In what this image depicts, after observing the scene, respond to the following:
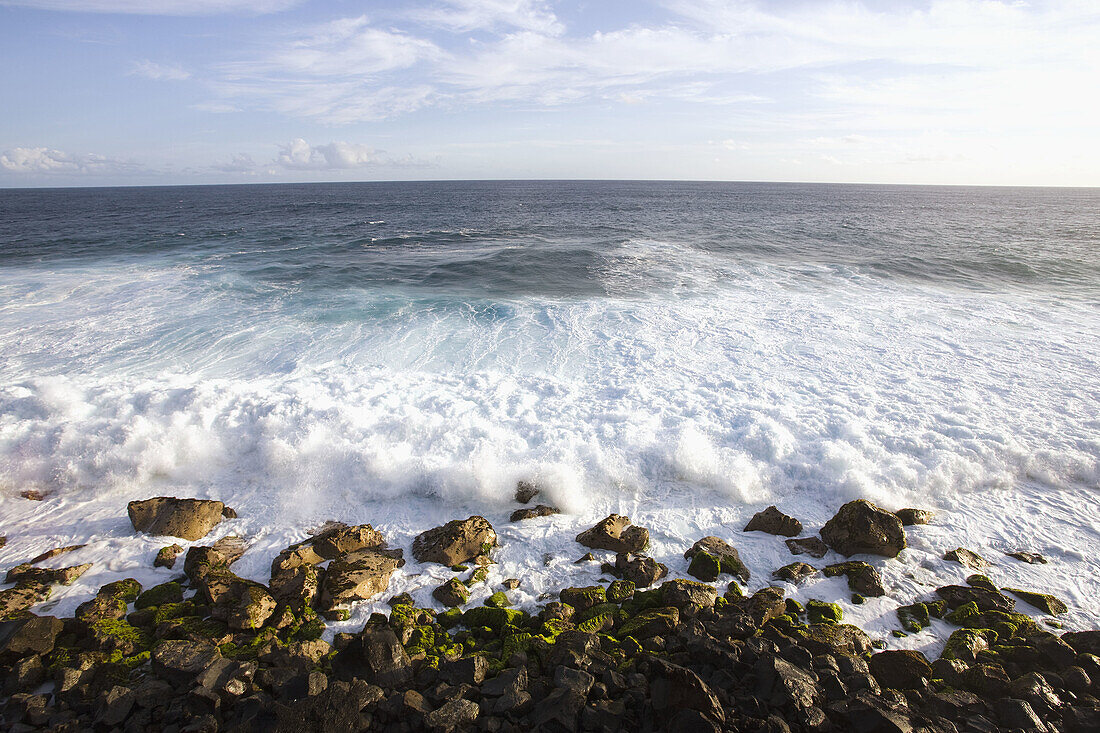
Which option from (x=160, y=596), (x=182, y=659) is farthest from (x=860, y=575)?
(x=160, y=596)

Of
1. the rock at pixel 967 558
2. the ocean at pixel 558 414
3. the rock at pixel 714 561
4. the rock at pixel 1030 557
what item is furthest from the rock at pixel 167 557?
the rock at pixel 1030 557

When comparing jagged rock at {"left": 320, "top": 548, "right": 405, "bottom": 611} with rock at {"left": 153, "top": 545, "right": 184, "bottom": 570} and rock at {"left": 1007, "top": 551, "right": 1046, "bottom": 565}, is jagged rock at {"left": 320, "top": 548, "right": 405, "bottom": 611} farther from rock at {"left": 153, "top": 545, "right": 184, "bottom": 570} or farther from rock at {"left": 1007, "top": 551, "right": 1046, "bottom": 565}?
rock at {"left": 1007, "top": 551, "right": 1046, "bottom": 565}

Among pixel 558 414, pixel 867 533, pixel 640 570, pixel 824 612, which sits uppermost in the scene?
pixel 558 414

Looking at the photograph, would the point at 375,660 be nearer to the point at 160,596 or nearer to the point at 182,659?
the point at 182,659

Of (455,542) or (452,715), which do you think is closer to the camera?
(452,715)

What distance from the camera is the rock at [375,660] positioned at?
4395 mm

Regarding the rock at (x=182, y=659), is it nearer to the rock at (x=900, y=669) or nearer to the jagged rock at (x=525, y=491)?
the jagged rock at (x=525, y=491)

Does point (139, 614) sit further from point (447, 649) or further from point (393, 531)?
point (447, 649)

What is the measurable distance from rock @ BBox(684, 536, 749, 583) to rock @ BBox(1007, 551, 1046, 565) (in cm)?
329

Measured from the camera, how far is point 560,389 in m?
10.3

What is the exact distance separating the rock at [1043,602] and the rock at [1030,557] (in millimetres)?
630

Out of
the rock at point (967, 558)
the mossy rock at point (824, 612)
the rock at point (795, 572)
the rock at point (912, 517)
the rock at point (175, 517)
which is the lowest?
the mossy rock at point (824, 612)

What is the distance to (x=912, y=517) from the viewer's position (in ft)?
22.5

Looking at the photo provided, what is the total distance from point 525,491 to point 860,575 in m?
4.27
